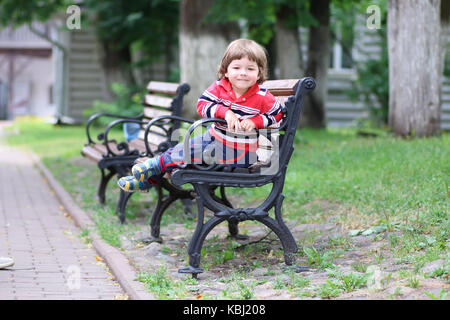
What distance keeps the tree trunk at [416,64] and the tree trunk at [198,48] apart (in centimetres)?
347

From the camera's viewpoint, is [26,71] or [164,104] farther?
[26,71]

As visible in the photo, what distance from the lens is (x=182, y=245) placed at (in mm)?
6090

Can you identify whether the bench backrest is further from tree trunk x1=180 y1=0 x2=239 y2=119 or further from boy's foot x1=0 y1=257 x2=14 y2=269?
tree trunk x1=180 y1=0 x2=239 y2=119

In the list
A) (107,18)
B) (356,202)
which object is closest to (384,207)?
(356,202)

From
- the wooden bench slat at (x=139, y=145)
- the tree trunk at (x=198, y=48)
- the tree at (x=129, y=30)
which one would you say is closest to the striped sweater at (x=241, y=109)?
the wooden bench slat at (x=139, y=145)

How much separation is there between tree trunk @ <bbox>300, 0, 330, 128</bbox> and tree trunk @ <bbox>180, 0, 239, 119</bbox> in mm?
3376

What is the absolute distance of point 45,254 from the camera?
5.85 metres

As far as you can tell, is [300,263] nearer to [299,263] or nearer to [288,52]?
[299,263]

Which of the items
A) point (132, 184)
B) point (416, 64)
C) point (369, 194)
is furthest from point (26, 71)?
point (132, 184)

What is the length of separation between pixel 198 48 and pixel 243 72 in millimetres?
7271

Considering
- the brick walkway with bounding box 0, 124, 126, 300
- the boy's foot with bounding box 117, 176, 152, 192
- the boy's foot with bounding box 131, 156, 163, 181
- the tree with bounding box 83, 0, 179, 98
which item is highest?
the tree with bounding box 83, 0, 179, 98

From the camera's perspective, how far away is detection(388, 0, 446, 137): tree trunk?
9281mm

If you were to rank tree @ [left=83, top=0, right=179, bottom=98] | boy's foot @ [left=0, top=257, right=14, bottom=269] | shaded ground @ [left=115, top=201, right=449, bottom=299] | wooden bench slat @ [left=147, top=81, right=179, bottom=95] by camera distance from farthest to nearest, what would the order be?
tree @ [left=83, top=0, right=179, bottom=98] < wooden bench slat @ [left=147, top=81, right=179, bottom=95] < boy's foot @ [left=0, top=257, right=14, bottom=269] < shaded ground @ [left=115, top=201, right=449, bottom=299]

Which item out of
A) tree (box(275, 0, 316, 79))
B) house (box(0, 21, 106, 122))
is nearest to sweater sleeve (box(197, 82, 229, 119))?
tree (box(275, 0, 316, 79))
